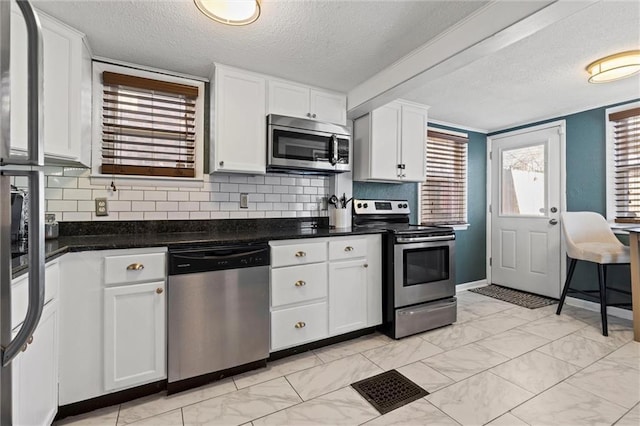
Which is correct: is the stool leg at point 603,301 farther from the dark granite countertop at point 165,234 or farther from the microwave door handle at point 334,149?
the microwave door handle at point 334,149

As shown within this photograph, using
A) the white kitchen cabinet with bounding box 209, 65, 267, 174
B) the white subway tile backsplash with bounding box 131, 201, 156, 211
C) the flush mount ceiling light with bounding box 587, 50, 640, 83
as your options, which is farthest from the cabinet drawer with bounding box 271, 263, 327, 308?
the flush mount ceiling light with bounding box 587, 50, 640, 83

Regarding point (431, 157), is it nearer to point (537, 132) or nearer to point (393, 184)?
point (393, 184)

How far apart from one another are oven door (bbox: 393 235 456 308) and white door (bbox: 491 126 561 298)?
1.73 m

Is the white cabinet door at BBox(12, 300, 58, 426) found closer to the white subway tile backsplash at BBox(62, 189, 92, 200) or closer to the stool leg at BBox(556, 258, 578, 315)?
the white subway tile backsplash at BBox(62, 189, 92, 200)

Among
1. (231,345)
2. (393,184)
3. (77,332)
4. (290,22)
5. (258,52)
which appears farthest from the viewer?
(393,184)

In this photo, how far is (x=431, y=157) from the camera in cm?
388

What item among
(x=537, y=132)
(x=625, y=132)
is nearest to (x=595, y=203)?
(x=625, y=132)

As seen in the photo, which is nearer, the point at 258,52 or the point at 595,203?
the point at 258,52

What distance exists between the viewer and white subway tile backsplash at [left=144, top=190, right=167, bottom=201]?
93.7 inches

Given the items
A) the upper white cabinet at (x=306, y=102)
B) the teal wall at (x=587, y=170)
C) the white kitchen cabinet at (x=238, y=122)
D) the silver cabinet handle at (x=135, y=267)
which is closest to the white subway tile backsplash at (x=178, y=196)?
the white kitchen cabinet at (x=238, y=122)

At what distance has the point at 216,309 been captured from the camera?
1.94m

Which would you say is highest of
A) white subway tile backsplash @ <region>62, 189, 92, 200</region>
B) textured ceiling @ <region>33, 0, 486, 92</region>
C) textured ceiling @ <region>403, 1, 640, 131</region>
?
textured ceiling @ <region>403, 1, 640, 131</region>

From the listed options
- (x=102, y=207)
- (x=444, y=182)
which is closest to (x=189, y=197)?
(x=102, y=207)

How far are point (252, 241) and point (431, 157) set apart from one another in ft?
9.04
